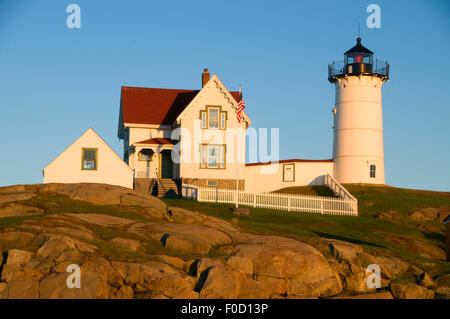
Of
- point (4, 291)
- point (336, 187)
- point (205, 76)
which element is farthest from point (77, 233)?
point (205, 76)

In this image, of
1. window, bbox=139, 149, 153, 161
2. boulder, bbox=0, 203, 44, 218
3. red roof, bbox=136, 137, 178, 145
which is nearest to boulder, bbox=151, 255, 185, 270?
boulder, bbox=0, 203, 44, 218

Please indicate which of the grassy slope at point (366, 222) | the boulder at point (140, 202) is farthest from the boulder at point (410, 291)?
the boulder at point (140, 202)

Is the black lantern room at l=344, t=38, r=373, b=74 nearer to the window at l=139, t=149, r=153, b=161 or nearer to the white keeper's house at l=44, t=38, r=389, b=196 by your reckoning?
the white keeper's house at l=44, t=38, r=389, b=196

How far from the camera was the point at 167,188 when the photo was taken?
41.9 metres

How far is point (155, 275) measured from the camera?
1734 cm

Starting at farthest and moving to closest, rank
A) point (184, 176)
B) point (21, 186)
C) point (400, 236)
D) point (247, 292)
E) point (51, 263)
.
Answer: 1. point (184, 176)
2. point (400, 236)
3. point (21, 186)
4. point (247, 292)
5. point (51, 263)

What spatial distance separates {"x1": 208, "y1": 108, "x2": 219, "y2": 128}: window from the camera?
43000mm

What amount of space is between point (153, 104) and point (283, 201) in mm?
14829

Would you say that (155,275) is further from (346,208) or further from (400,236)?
(346,208)

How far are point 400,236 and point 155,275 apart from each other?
16585 mm

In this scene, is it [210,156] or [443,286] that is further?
[210,156]

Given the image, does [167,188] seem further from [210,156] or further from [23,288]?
[23,288]

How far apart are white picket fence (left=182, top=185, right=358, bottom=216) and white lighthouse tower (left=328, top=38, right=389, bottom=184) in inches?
409
